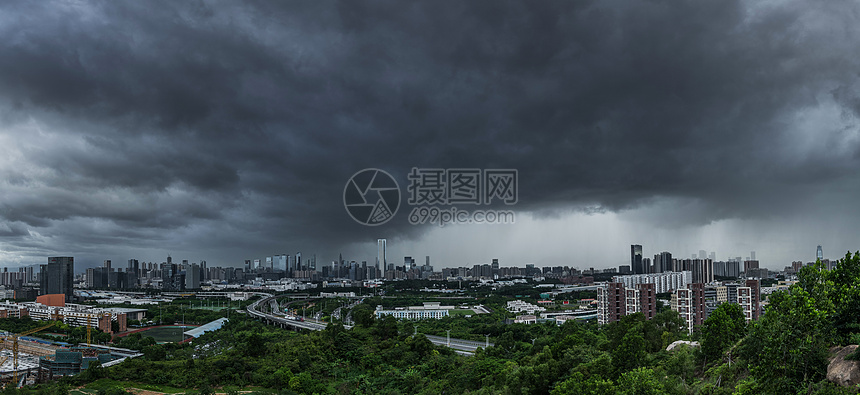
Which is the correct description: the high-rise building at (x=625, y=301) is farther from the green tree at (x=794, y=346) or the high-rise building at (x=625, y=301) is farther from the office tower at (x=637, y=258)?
the office tower at (x=637, y=258)

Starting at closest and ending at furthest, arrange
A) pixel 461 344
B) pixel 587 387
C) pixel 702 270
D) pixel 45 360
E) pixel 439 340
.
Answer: pixel 587 387, pixel 45 360, pixel 461 344, pixel 439 340, pixel 702 270

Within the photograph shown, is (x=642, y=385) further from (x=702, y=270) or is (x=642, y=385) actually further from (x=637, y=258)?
(x=637, y=258)

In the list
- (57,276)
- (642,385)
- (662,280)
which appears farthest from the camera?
(57,276)

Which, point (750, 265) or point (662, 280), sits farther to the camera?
point (750, 265)

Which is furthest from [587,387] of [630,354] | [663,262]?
[663,262]

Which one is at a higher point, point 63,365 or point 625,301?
point 625,301

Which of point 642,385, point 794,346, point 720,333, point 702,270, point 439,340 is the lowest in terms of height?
point 439,340
